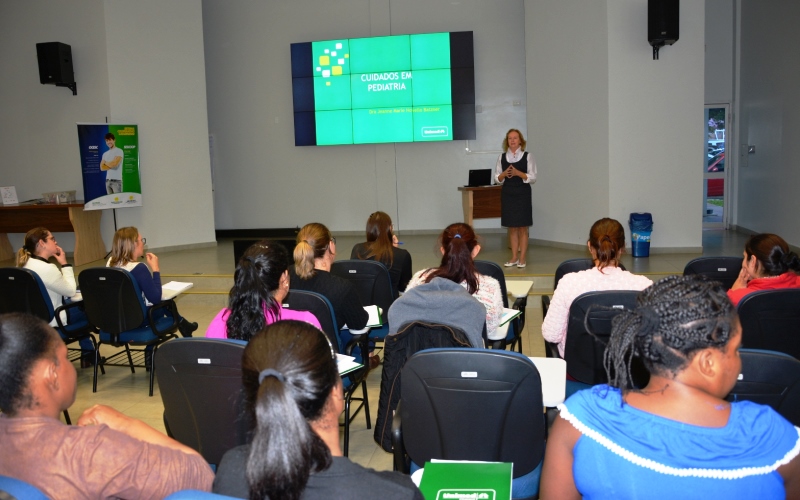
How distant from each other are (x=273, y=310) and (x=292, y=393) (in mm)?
1476

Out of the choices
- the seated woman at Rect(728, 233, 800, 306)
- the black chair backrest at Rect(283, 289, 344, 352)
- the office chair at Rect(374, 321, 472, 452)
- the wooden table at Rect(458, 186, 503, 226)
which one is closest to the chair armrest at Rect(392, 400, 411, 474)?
the office chair at Rect(374, 321, 472, 452)

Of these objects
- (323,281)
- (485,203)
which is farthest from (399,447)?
(485,203)

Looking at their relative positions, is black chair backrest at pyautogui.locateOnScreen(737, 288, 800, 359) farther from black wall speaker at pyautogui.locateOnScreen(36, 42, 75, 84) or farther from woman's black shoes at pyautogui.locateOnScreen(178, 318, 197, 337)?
black wall speaker at pyautogui.locateOnScreen(36, 42, 75, 84)

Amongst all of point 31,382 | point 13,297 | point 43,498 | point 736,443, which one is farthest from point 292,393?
point 13,297

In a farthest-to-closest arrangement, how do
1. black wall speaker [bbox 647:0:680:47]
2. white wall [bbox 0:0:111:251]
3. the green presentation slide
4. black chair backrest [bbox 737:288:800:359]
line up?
the green presentation slide
white wall [bbox 0:0:111:251]
black wall speaker [bbox 647:0:680:47]
black chair backrest [bbox 737:288:800:359]

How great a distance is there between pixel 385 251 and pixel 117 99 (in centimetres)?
600

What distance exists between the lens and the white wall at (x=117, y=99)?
914 cm

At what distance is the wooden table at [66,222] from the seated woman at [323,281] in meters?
6.04

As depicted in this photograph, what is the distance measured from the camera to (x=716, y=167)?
10789 mm

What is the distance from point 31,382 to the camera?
5.46 feet

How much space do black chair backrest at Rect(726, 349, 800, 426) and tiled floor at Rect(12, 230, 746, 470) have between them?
1.82 metres

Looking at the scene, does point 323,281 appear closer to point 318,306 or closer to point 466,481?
point 318,306

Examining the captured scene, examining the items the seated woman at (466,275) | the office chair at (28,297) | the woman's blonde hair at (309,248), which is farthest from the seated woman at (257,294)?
the office chair at (28,297)

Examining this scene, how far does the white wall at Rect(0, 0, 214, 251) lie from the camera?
9.14 metres
